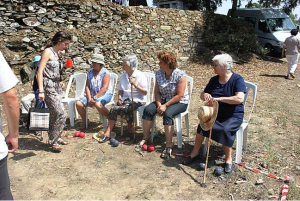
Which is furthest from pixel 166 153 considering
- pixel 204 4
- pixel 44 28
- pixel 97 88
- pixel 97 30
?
pixel 204 4

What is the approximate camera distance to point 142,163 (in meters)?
3.68

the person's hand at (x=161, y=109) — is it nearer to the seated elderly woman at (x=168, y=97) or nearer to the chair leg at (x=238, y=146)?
the seated elderly woman at (x=168, y=97)

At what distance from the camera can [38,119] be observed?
3748 millimetres

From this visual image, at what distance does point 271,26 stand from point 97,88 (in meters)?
9.88

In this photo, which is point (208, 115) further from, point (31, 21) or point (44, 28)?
point (31, 21)

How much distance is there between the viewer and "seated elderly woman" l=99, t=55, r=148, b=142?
4.22 m

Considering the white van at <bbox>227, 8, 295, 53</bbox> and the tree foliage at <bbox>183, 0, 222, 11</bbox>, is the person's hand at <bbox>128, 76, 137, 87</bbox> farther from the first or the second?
the tree foliage at <bbox>183, 0, 222, 11</bbox>

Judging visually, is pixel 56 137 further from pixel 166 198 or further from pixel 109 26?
pixel 109 26

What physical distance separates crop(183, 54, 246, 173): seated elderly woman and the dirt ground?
1.07ft

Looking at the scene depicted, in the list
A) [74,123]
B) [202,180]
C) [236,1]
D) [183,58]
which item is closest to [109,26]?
[183,58]

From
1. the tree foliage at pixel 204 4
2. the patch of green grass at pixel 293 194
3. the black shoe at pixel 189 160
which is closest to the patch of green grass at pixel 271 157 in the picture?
the patch of green grass at pixel 293 194

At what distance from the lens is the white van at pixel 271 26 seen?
11.6m

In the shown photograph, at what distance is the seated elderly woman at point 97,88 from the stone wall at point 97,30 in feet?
9.22

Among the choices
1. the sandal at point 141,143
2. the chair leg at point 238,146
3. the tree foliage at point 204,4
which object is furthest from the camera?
the tree foliage at point 204,4
